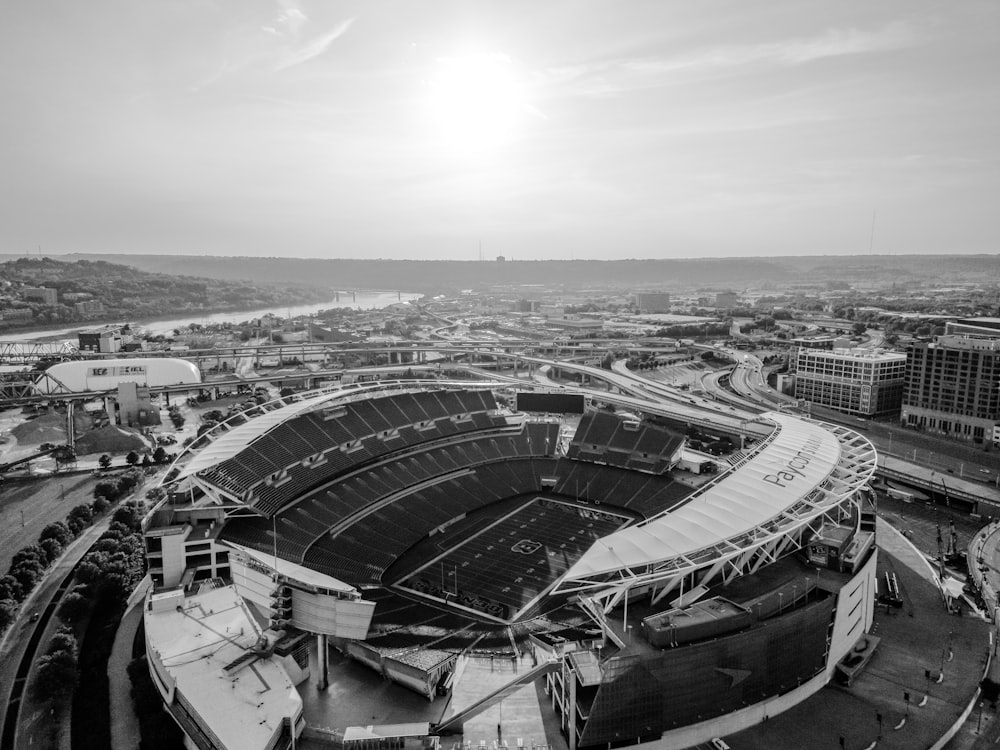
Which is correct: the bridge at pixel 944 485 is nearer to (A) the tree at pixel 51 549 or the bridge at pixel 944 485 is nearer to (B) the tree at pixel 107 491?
(A) the tree at pixel 51 549

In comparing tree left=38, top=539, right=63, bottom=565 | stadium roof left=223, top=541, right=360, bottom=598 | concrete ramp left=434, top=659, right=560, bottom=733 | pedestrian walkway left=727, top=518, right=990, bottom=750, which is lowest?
pedestrian walkway left=727, top=518, right=990, bottom=750

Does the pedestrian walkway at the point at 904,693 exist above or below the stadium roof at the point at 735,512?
below

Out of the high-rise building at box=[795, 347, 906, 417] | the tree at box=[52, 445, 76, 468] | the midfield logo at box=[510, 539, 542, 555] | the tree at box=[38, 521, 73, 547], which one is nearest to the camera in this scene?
the midfield logo at box=[510, 539, 542, 555]

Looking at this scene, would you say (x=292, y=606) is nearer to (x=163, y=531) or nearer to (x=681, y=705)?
(x=163, y=531)

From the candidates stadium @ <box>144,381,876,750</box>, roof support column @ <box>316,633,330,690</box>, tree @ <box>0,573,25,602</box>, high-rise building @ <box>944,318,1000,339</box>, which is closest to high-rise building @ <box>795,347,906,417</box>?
high-rise building @ <box>944,318,1000,339</box>

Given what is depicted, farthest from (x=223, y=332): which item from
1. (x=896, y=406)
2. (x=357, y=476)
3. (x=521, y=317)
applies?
(x=896, y=406)

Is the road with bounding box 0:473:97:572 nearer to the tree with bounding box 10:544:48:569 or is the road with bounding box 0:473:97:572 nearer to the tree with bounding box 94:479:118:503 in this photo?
the tree with bounding box 94:479:118:503

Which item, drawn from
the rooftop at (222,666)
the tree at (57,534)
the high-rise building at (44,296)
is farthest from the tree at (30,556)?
the high-rise building at (44,296)
